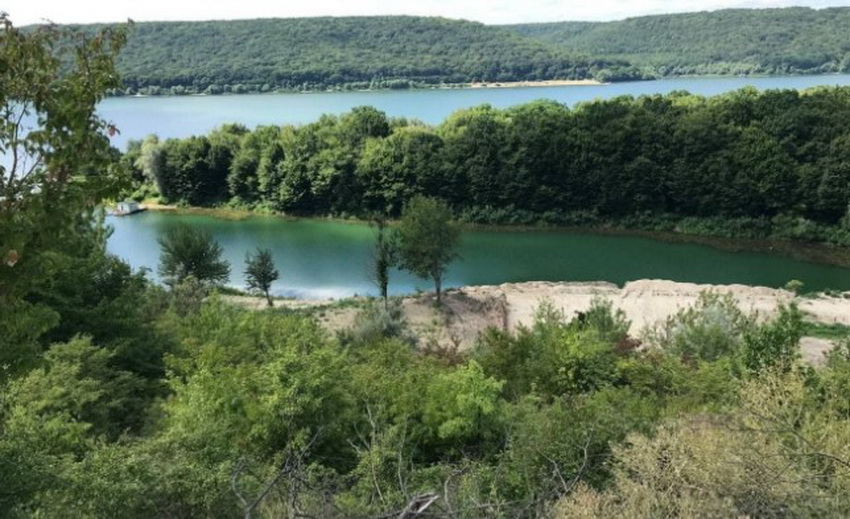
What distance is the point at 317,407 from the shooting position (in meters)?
8.59

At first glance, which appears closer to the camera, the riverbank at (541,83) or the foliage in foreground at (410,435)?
the foliage in foreground at (410,435)

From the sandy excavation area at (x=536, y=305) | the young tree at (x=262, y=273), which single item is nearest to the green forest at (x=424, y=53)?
the young tree at (x=262, y=273)

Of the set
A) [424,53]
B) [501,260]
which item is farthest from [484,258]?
[424,53]

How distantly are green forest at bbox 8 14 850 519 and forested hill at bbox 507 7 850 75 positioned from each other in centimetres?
12326

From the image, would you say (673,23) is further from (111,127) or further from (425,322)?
(111,127)

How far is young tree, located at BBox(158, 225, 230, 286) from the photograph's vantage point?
27.9 metres

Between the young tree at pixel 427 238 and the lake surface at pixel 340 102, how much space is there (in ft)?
153

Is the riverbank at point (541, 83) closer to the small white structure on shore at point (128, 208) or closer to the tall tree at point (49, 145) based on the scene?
the small white structure on shore at point (128, 208)

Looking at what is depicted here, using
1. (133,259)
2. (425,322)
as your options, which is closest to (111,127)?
(425,322)

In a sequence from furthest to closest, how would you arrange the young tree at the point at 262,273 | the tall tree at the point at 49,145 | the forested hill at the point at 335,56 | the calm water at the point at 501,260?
the forested hill at the point at 335,56, the calm water at the point at 501,260, the young tree at the point at 262,273, the tall tree at the point at 49,145

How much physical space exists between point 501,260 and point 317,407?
27337 millimetres

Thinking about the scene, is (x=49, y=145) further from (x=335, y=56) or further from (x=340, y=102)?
(x=335, y=56)

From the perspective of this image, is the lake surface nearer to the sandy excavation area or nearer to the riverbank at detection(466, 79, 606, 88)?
the riverbank at detection(466, 79, 606, 88)

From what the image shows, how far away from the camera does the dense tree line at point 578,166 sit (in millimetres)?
39594
